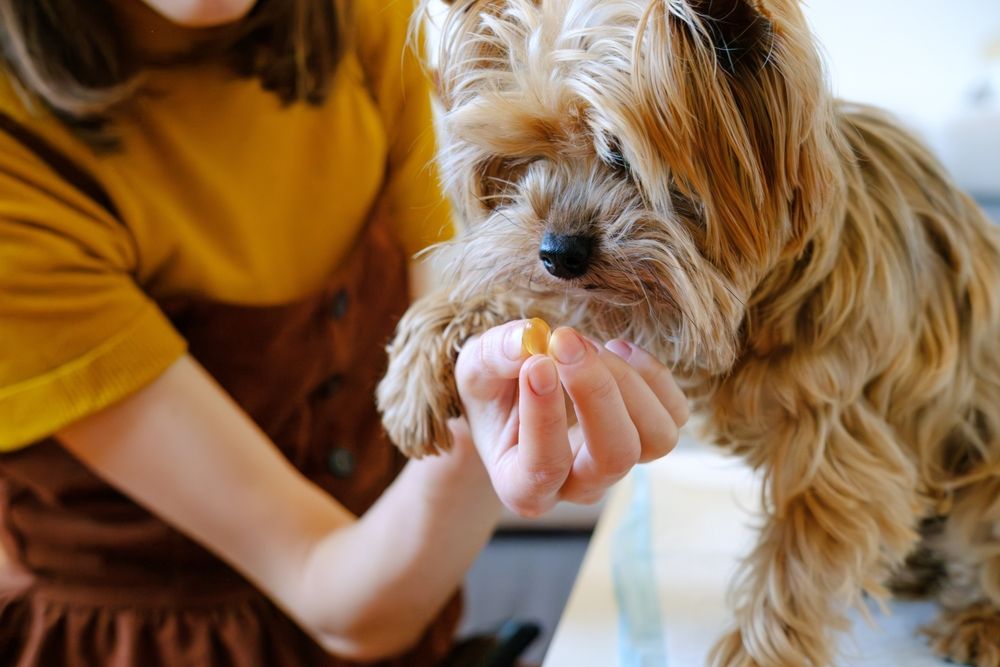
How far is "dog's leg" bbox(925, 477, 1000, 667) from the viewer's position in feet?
2.58

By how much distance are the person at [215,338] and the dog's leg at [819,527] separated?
17 centimetres

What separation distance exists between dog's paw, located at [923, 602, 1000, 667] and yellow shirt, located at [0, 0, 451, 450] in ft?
2.03

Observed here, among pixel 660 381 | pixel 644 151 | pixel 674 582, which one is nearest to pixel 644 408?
pixel 660 381

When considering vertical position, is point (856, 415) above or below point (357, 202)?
above

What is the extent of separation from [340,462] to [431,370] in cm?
44

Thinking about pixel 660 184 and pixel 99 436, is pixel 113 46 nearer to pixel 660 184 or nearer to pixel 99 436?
pixel 99 436

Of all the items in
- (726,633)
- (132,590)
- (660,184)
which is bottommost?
(132,590)

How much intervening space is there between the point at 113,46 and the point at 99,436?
1.37 ft

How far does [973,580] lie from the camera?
828 mm

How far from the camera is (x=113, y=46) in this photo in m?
0.95

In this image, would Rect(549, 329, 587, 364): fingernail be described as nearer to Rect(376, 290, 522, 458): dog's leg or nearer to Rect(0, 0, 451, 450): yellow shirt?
Rect(376, 290, 522, 458): dog's leg

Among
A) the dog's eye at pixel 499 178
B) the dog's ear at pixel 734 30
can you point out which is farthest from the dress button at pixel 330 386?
the dog's ear at pixel 734 30

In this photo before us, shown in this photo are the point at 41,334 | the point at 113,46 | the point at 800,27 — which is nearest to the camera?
the point at 800,27

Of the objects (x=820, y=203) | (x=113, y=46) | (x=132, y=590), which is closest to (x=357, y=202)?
(x=113, y=46)
